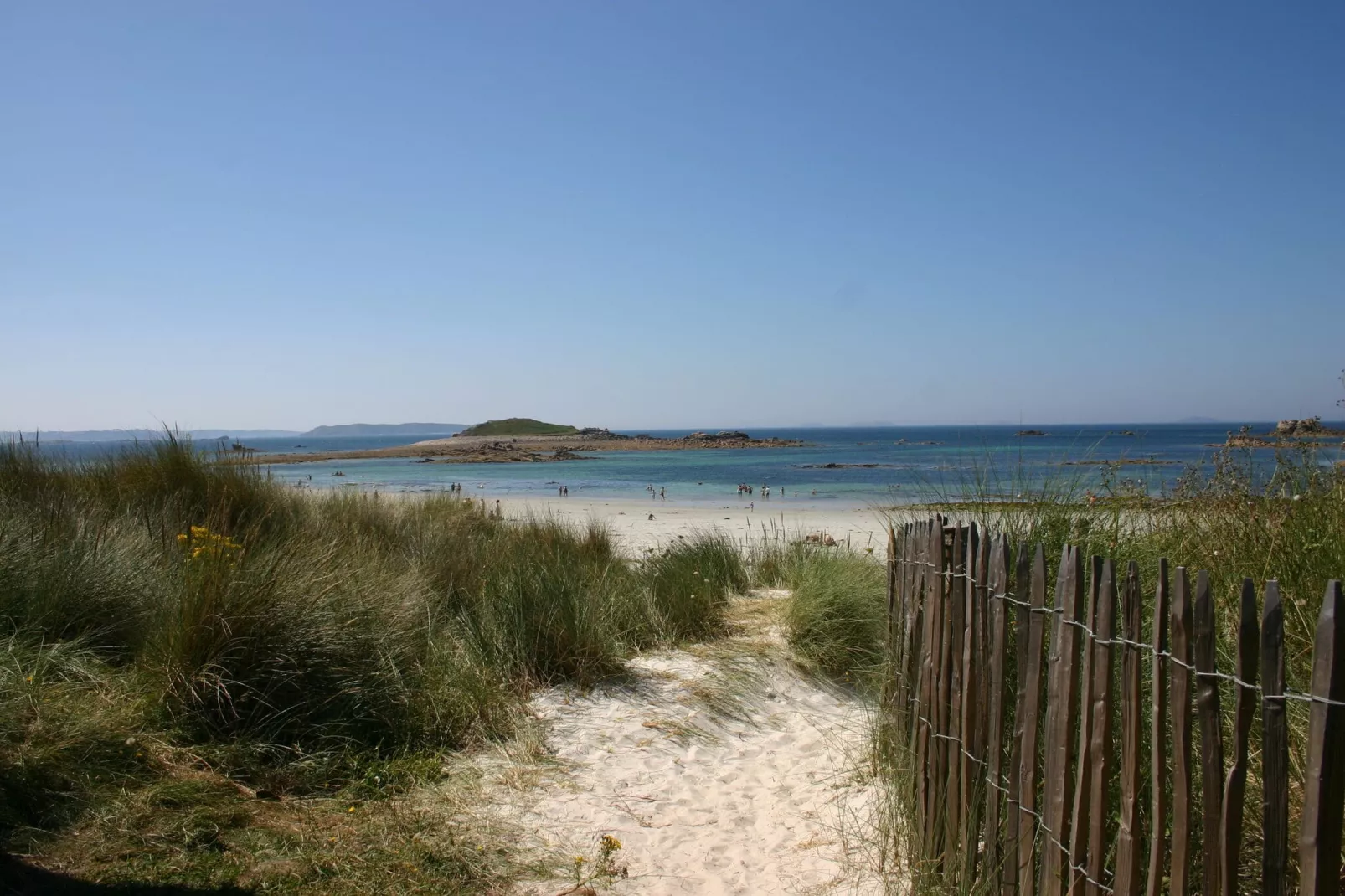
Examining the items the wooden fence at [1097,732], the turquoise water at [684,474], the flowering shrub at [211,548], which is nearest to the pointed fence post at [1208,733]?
the wooden fence at [1097,732]

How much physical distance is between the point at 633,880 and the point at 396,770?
1.54m

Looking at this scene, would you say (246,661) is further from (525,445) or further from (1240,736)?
(525,445)

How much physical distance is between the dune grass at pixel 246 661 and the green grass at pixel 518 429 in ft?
312

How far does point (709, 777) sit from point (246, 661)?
9.08 feet

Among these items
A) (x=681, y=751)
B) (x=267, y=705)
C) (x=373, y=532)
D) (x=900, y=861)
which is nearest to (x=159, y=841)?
(x=267, y=705)

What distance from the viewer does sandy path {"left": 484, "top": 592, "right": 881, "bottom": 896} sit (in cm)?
408

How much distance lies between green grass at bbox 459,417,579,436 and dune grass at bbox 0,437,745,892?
94.9 metres

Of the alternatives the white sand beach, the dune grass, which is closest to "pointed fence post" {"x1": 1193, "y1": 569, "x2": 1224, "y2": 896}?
the dune grass

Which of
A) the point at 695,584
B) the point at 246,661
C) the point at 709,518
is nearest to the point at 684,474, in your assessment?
the point at 709,518

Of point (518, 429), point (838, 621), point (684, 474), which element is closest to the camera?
point (838, 621)

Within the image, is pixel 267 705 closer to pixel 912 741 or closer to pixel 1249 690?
pixel 912 741

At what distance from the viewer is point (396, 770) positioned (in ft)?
15.3

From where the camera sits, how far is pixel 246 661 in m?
4.88

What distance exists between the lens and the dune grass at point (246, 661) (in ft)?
12.5
